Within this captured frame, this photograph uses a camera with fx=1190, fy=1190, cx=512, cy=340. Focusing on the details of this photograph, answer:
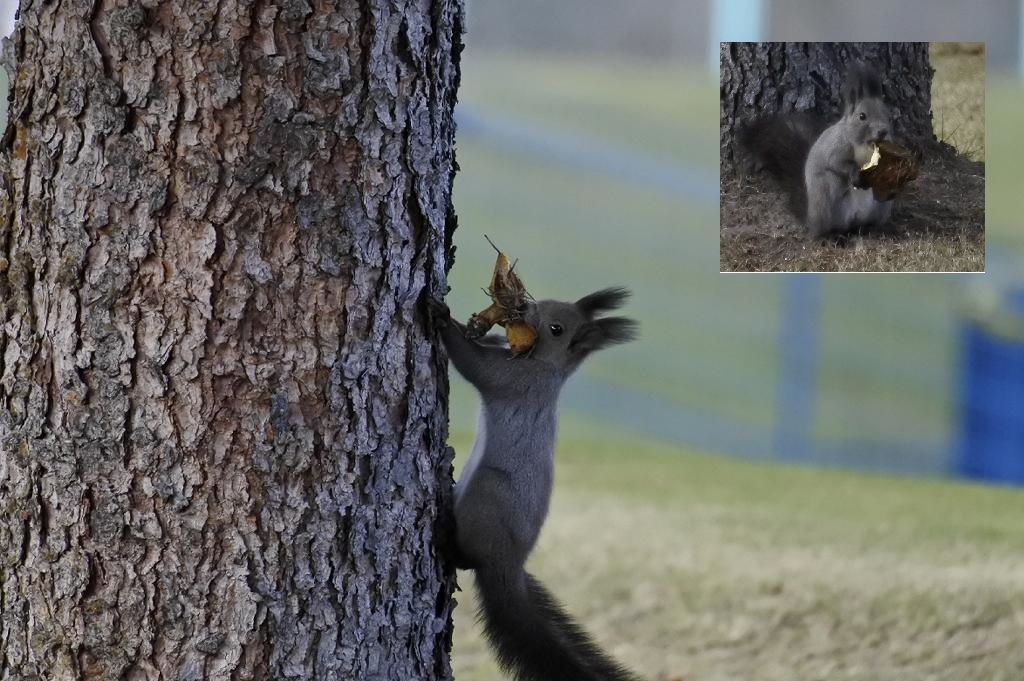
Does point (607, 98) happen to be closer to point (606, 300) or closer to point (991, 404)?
point (991, 404)

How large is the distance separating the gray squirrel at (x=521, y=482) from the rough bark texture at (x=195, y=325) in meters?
0.33

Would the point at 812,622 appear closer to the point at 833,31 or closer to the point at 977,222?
the point at 977,222

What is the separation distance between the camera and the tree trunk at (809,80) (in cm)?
305

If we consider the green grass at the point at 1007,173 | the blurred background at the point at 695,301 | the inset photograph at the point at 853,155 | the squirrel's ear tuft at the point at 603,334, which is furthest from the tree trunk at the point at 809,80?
the green grass at the point at 1007,173

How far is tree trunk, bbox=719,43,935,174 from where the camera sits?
10.0 ft

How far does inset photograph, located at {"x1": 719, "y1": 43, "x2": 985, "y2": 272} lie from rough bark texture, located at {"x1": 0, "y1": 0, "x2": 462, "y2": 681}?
1391mm

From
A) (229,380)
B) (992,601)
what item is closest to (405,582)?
(229,380)

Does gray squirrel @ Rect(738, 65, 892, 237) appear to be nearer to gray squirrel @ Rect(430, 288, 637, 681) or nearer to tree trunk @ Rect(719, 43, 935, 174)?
tree trunk @ Rect(719, 43, 935, 174)

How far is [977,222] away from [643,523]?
1875 millimetres

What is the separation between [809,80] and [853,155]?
0.25 m

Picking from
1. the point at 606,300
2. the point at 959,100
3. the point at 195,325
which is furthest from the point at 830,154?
the point at 195,325

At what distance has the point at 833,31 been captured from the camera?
170 inches

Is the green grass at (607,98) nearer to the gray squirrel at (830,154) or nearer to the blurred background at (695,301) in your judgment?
the blurred background at (695,301)

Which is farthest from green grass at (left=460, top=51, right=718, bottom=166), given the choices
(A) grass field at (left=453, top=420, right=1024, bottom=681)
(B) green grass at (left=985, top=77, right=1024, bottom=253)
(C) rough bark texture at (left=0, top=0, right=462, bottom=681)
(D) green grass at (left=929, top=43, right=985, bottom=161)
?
(C) rough bark texture at (left=0, top=0, right=462, bottom=681)
